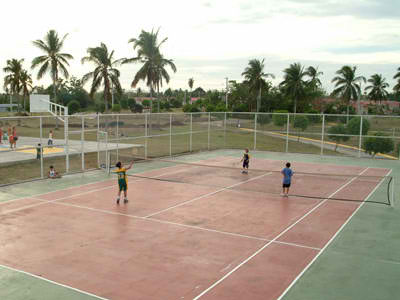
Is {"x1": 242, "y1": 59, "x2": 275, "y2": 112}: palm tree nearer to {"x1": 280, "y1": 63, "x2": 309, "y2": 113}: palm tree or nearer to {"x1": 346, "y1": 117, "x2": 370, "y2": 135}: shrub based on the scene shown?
{"x1": 280, "y1": 63, "x2": 309, "y2": 113}: palm tree

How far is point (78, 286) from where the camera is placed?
8.62 metres

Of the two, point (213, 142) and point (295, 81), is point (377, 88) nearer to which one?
point (295, 81)

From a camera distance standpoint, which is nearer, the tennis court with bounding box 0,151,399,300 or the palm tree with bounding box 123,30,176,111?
the tennis court with bounding box 0,151,399,300

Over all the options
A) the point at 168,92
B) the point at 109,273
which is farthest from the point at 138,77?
the point at 168,92

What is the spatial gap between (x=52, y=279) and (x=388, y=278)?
7.52 meters

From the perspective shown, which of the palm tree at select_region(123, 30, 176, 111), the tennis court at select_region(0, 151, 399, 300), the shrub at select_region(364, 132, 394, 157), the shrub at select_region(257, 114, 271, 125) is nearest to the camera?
the tennis court at select_region(0, 151, 399, 300)

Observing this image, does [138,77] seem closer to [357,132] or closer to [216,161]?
[216,161]

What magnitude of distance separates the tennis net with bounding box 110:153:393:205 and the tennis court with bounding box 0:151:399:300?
0.32 feet

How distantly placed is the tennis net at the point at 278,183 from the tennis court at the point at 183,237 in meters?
0.10

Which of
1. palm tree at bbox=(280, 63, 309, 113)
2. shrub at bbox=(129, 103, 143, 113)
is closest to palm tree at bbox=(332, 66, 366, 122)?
palm tree at bbox=(280, 63, 309, 113)

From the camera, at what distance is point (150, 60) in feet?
148

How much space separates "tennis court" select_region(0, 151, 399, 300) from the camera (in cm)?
868

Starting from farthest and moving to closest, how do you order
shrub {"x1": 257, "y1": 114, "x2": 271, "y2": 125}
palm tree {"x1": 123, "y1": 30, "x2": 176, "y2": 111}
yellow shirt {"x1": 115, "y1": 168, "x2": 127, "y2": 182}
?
1. palm tree {"x1": 123, "y1": 30, "x2": 176, "y2": 111}
2. shrub {"x1": 257, "y1": 114, "x2": 271, "y2": 125}
3. yellow shirt {"x1": 115, "y1": 168, "x2": 127, "y2": 182}

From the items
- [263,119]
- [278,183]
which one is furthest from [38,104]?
[278,183]
